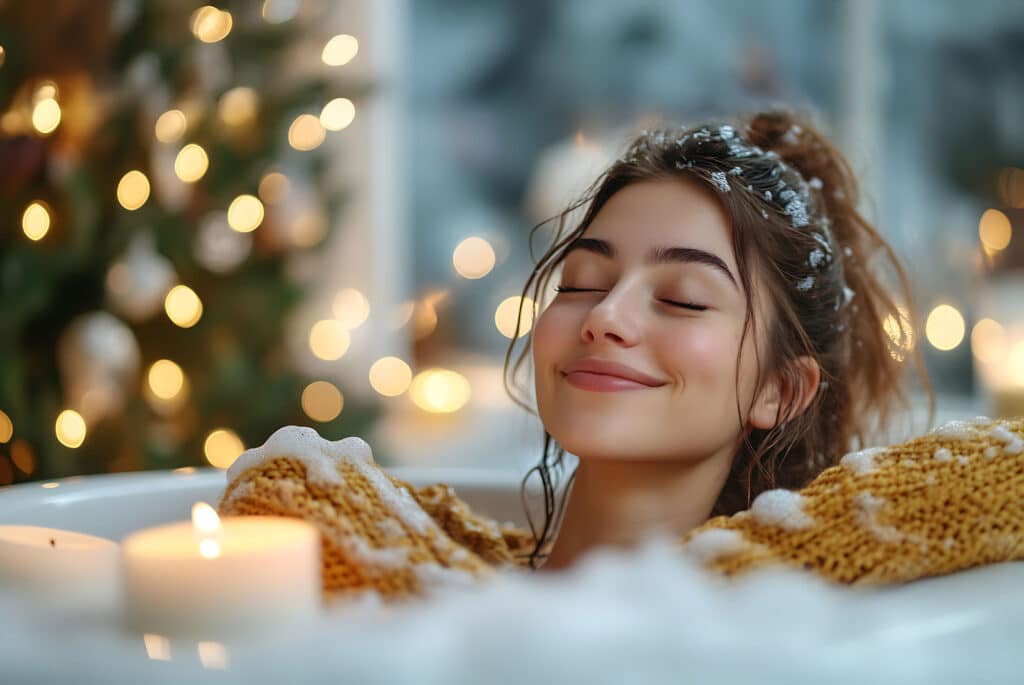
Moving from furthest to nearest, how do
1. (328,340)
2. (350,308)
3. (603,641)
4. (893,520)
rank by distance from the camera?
(350,308)
(328,340)
(893,520)
(603,641)

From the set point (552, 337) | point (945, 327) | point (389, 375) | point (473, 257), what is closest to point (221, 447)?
point (389, 375)

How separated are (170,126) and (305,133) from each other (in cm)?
46

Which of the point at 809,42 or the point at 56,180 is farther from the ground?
the point at 809,42

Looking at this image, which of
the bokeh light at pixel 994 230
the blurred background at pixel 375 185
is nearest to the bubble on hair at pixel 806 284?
the blurred background at pixel 375 185

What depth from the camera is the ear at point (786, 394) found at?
37.1 inches

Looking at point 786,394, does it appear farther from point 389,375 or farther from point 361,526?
point 389,375

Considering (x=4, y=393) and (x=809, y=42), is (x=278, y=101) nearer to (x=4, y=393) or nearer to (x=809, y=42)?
(x=4, y=393)

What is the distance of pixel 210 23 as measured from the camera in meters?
2.16

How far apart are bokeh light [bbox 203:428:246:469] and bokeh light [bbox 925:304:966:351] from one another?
2611mm

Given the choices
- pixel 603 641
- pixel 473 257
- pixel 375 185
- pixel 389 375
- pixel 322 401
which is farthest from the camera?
pixel 473 257

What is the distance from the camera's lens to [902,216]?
4125 millimetres

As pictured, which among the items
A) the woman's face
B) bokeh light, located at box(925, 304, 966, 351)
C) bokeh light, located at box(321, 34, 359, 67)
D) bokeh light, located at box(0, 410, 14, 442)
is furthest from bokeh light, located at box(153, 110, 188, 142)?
bokeh light, located at box(925, 304, 966, 351)

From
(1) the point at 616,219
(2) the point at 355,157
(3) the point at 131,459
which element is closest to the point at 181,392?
(3) the point at 131,459

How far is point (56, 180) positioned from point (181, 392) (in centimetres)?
48
